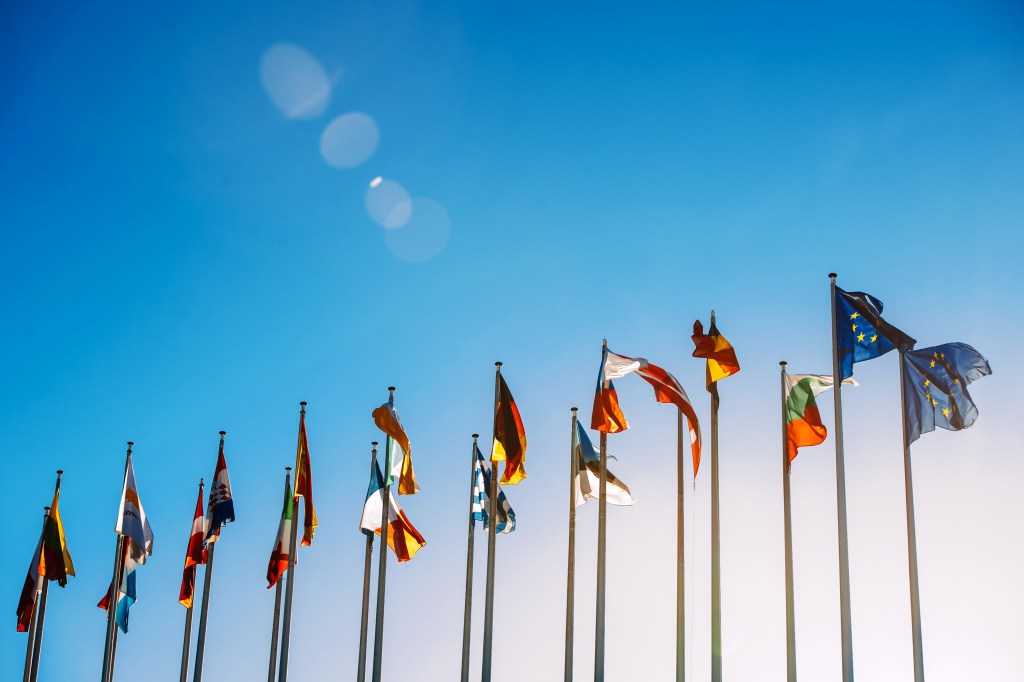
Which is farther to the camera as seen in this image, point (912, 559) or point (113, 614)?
point (113, 614)

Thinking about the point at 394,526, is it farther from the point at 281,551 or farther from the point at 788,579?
the point at 788,579

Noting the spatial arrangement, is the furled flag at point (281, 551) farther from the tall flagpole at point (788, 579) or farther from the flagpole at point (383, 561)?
the tall flagpole at point (788, 579)

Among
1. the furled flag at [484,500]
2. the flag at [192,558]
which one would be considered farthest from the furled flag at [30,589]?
the furled flag at [484,500]

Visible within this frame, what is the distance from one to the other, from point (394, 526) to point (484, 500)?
102 inches

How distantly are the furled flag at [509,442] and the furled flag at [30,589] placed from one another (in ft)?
51.6

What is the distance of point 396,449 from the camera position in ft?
93.7

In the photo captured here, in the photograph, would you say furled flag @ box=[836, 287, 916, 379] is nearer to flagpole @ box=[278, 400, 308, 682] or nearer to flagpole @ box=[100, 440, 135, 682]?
flagpole @ box=[278, 400, 308, 682]

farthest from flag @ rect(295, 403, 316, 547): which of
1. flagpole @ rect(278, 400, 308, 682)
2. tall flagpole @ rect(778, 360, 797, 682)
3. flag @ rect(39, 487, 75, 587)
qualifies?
tall flagpole @ rect(778, 360, 797, 682)

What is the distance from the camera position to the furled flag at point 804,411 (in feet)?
82.3

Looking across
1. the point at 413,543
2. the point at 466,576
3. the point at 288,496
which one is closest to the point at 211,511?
the point at 288,496

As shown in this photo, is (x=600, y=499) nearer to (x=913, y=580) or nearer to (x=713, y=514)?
(x=713, y=514)

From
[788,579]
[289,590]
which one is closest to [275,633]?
[289,590]

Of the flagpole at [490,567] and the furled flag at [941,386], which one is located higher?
the furled flag at [941,386]

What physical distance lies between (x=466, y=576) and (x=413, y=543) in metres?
2.07
